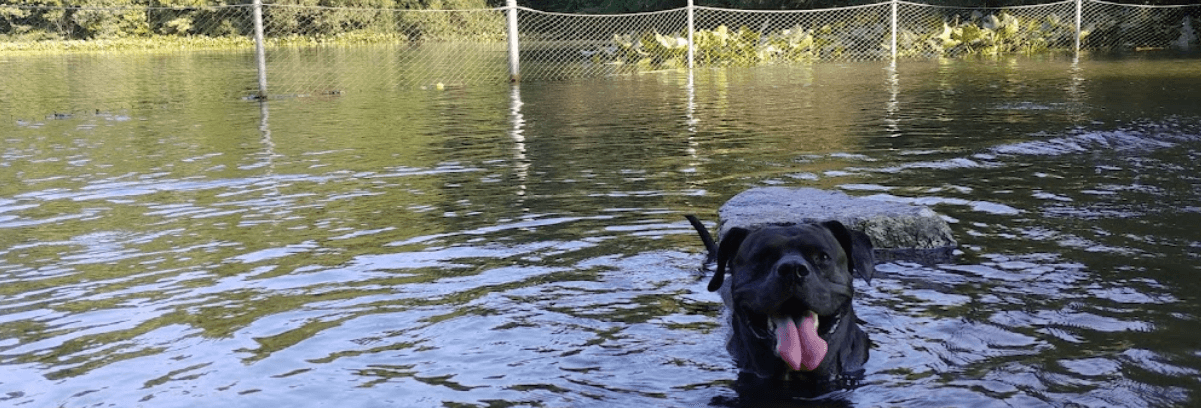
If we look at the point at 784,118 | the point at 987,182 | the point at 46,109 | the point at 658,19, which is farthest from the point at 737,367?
the point at 658,19

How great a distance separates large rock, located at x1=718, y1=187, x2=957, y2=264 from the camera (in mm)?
6426

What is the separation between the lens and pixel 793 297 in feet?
13.0

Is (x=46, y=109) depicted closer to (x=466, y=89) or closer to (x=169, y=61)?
(x=466, y=89)

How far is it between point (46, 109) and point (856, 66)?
51.7ft

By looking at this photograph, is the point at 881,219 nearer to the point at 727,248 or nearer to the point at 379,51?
the point at 727,248

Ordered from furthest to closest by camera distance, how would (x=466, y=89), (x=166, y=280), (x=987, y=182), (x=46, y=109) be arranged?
(x=466, y=89) → (x=46, y=109) → (x=987, y=182) → (x=166, y=280)

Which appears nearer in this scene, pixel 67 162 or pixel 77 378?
pixel 77 378

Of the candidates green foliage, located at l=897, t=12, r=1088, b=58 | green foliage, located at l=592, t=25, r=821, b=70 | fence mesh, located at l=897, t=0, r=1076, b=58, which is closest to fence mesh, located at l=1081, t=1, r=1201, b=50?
fence mesh, located at l=897, t=0, r=1076, b=58

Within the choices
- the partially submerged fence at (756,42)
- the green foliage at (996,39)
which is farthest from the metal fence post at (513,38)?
the green foliage at (996,39)

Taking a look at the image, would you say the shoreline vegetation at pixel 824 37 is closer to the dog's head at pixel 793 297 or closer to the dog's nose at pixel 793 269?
the dog's head at pixel 793 297

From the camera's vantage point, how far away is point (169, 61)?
126 ft

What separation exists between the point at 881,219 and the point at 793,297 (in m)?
2.80

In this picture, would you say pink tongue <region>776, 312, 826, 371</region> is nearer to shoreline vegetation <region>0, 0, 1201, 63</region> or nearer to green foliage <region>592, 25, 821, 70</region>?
shoreline vegetation <region>0, 0, 1201, 63</region>

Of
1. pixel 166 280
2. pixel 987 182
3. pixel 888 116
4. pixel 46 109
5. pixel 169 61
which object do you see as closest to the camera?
pixel 166 280
